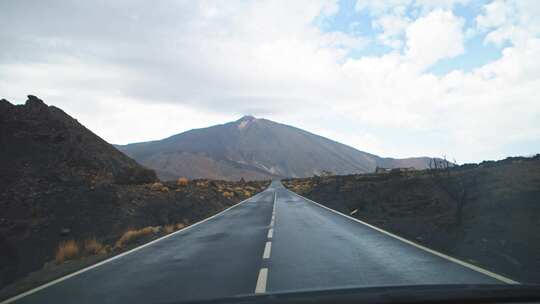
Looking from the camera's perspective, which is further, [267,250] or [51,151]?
[51,151]

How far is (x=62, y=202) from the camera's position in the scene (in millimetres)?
29828

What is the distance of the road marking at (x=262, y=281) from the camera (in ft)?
23.0

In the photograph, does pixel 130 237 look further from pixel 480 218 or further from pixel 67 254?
pixel 480 218

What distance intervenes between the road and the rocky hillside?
1.57 m

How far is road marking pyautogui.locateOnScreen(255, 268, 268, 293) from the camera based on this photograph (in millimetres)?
7025

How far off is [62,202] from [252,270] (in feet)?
81.4

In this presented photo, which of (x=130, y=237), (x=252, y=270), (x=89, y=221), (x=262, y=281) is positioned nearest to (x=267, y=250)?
(x=252, y=270)

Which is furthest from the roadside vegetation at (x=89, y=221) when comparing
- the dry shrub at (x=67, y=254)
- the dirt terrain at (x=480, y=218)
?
the dirt terrain at (x=480, y=218)

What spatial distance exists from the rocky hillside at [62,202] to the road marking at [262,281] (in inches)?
177

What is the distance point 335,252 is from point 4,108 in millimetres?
47209

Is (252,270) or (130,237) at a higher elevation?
(252,270)

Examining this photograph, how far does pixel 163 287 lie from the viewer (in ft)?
24.8

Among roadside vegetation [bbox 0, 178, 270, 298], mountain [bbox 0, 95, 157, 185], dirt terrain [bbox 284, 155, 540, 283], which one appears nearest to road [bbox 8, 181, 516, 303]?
dirt terrain [bbox 284, 155, 540, 283]

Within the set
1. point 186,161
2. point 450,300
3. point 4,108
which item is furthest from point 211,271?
point 186,161
